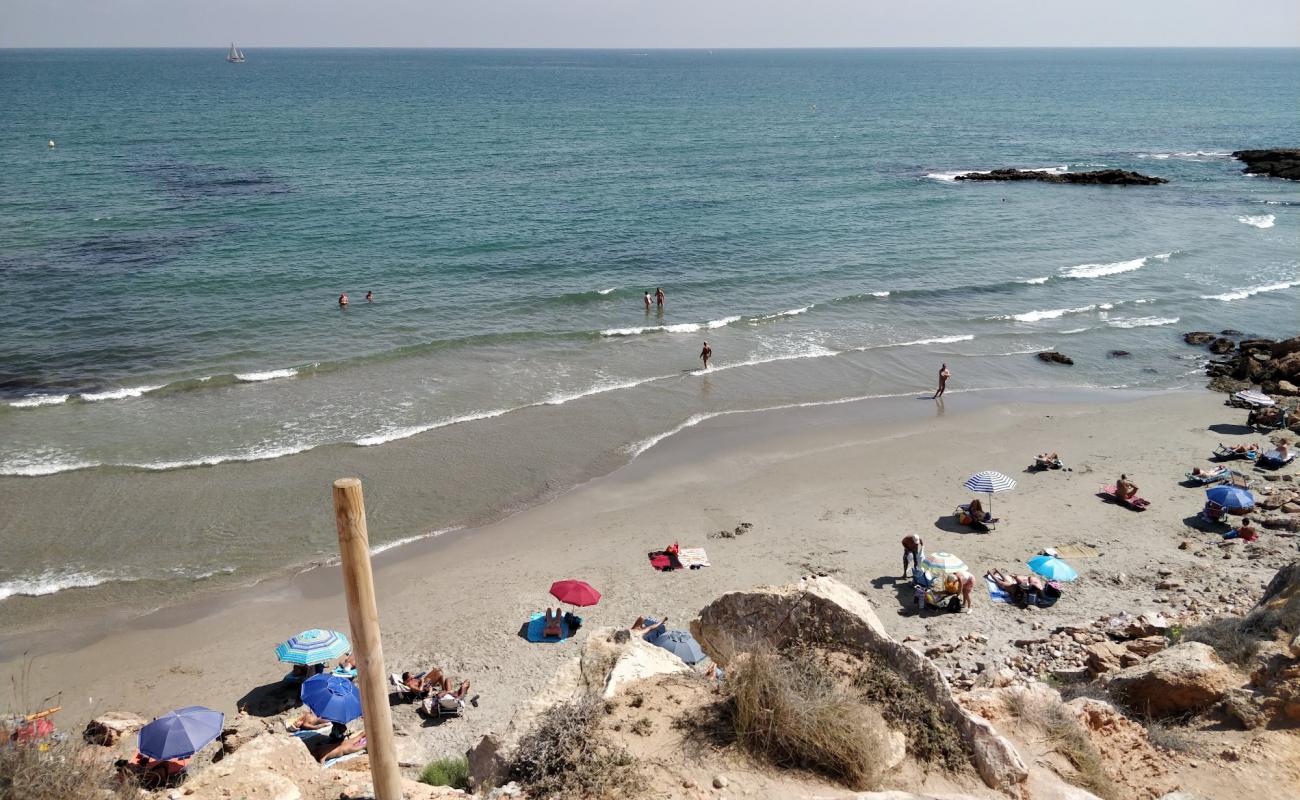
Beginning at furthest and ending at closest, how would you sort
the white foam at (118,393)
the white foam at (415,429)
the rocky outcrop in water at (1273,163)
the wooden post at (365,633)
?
the rocky outcrop in water at (1273,163), the white foam at (118,393), the white foam at (415,429), the wooden post at (365,633)

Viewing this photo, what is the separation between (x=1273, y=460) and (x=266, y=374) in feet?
86.3

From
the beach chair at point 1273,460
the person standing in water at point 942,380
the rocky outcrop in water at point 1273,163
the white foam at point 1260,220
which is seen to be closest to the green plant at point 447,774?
the person standing in water at point 942,380

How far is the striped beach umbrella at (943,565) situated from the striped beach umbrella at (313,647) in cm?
1002

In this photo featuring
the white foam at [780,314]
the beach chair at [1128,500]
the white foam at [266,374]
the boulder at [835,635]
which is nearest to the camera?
the boulder at [835,635]

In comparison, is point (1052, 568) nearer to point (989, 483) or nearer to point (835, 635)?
point (989, 483)

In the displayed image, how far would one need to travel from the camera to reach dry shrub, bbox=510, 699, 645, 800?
296 inches

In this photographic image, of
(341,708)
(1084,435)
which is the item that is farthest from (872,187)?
(341,708)

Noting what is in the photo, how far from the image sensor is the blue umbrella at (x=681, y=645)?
44.5ft

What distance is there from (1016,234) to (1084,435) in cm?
2403

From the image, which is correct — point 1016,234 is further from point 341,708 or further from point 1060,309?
point 341,708

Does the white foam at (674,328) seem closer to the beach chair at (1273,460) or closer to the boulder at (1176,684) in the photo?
the beach chair at (1273,460)

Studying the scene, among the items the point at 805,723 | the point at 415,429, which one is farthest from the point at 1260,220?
the point at 805,723

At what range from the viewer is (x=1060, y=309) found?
113ft

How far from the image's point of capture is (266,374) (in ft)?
85.9
